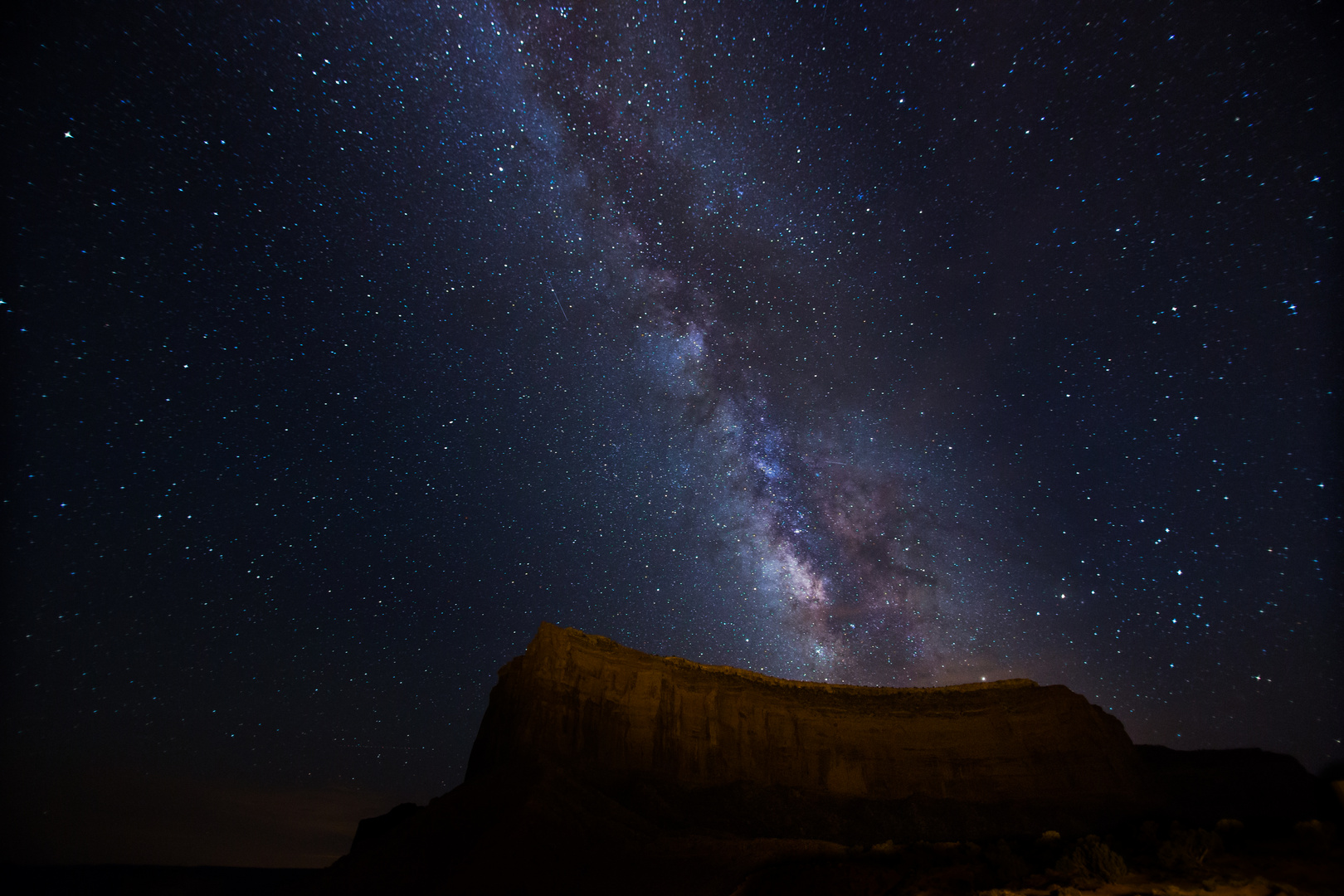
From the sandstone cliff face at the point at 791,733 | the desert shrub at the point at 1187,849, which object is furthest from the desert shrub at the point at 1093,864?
the sandstone cliff face at the point at 791,733

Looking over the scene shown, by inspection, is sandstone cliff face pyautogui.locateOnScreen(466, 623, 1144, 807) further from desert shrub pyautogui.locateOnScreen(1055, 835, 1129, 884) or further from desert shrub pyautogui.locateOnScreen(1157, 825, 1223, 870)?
desert shrub pyautogui.locateOnScreen(1157, 825, 1223, 870)

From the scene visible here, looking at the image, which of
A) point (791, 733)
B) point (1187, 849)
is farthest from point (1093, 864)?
point (791, 733)

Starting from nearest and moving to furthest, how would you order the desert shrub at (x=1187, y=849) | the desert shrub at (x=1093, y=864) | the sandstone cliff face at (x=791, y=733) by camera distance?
1. the desert shrub at (x=1187, y=849)
2. the desert shrub at (x=1093, y=864)
3. the sandstone cliff face at (x=791, y=733)

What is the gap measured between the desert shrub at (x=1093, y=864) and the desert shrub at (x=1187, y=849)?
93 cm

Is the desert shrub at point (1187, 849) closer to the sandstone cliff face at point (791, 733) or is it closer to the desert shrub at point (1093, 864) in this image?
the desert shrub at point (1093, 864)

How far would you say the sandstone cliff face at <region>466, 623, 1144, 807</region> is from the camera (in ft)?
122

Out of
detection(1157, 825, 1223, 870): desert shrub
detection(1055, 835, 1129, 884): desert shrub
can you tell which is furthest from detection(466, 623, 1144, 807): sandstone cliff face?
detection(1157, 825, 1223, 870): desert shrub

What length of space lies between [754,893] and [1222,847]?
12.9 meters

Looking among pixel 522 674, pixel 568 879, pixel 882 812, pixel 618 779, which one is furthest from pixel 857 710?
pixel 568 879

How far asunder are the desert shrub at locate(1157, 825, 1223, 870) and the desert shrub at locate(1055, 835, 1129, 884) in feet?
3.05

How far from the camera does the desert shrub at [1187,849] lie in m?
12.2

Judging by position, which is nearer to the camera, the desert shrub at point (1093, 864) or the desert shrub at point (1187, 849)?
the desert shrub at point (1187, 849)

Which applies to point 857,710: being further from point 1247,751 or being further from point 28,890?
point 28,890

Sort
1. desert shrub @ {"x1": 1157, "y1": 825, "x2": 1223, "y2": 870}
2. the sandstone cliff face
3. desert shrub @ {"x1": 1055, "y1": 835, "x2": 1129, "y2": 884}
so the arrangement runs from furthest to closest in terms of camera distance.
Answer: the sandstone cliff face, desert shrub @ {"x1": 1055, "y1": 835, "x2": 1129, "y2": 884}, desert shrub @ {"x1": 1157, "y1": 825, "x2": 1223, "y2": 870}
